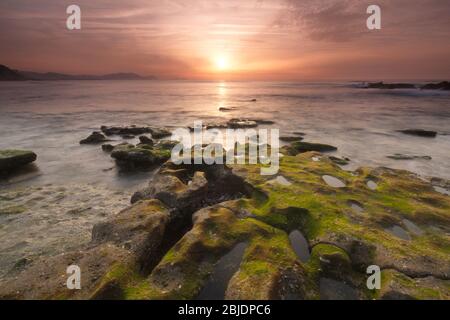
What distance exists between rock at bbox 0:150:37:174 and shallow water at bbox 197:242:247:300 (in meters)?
15.3

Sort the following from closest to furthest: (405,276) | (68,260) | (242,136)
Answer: (405,276)
(68,260)
(242,136)

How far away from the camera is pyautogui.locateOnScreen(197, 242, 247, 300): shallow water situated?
6.31 meters

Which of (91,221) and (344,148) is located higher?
(344,148)

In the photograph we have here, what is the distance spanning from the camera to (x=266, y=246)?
7441 mm

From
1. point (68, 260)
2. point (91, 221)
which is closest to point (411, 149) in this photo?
point (91, 221)

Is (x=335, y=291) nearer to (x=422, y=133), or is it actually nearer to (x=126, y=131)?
(x=126, y=131)

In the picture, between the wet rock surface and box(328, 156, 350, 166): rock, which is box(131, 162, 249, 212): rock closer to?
box(328, 156, 350, 166): rock

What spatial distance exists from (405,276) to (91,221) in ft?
33.8

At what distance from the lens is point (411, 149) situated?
24391 mm

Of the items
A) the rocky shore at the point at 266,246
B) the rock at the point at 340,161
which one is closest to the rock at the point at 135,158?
the rocky shore at the point at 266,246

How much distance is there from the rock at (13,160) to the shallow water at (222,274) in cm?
1528

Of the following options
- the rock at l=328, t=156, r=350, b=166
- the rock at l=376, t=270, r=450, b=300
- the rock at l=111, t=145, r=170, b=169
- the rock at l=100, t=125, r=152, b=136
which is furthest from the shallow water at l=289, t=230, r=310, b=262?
the rock at l=100, t=125, r=152, b=136

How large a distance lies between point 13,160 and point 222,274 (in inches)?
628

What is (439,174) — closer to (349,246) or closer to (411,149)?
(411,149)
